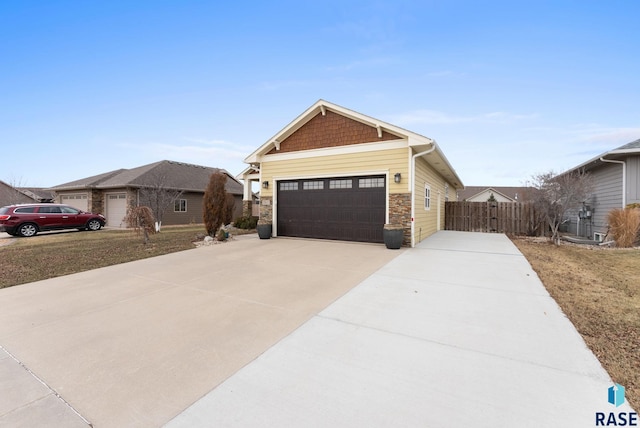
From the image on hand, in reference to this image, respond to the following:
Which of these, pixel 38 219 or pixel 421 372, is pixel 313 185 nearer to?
pixel 421 372

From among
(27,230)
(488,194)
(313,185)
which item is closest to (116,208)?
(27,230)

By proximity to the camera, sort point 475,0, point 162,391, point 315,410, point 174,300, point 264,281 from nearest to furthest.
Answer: point 315,410 → point 162,391 → point 174,300 → point 264,281 → point 475,0

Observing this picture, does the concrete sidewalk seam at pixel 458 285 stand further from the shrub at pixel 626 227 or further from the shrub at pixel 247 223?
the shrub at pixel 247 223

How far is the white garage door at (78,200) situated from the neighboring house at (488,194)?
43.1m

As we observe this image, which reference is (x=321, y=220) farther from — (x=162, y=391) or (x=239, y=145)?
(x=239, y=145)

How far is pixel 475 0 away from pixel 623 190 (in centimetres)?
967

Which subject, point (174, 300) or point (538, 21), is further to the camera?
point (538, 21)

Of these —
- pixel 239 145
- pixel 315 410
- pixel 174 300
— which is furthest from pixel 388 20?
pixel 239 145

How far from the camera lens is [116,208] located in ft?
61.3

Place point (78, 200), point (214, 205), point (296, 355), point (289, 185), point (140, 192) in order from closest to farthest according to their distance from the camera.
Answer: point (296, 355), point (214, 205), point (289, 185), point (140, 192), point (78, 200)

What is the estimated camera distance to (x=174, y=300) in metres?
4.19

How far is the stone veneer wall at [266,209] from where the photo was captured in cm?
1155

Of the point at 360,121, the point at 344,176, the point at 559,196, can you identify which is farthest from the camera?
the point at 559,196

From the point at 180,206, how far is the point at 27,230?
820 centimetres
